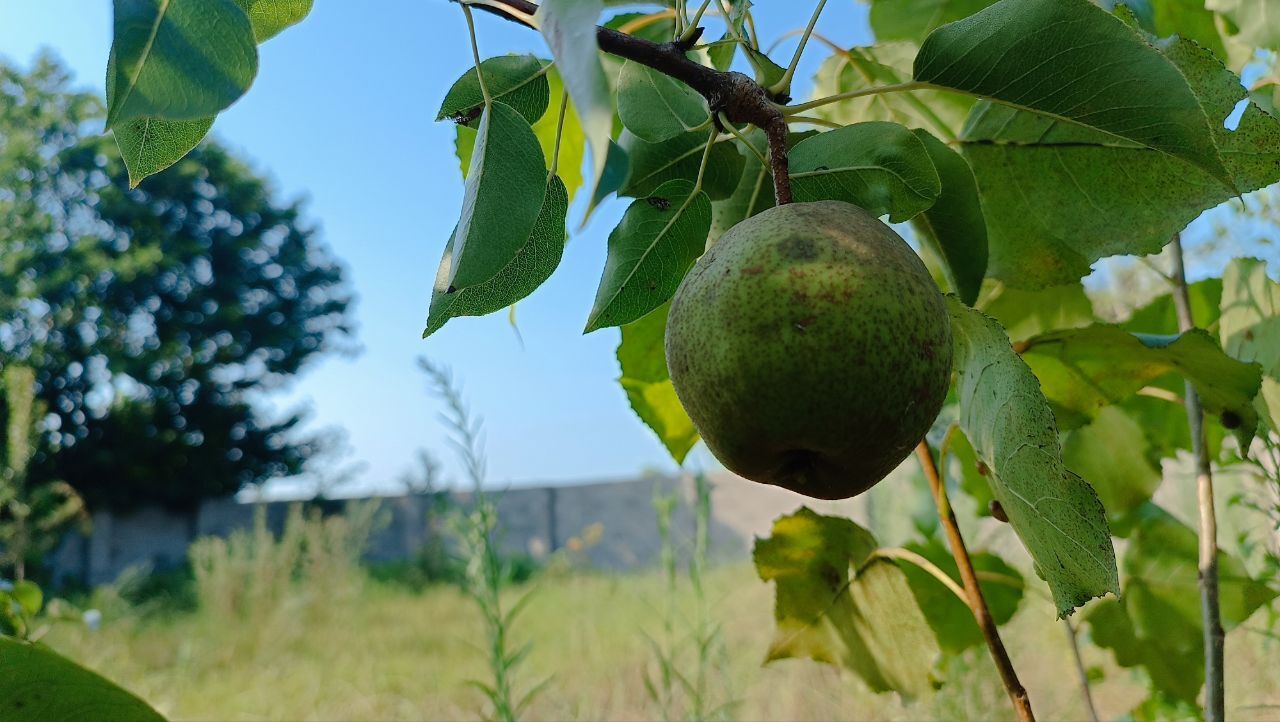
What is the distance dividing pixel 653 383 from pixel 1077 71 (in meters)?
0.37

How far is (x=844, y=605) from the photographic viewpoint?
0.73m

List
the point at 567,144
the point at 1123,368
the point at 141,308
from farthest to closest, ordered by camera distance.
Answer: the point at 141,308 → the point at 567,144 → the point at 1123,368

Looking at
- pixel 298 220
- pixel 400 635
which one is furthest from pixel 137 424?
pixel 400 635

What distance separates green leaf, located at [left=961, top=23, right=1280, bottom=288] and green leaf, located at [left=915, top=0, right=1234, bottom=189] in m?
0.07

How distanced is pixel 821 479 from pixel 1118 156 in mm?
304

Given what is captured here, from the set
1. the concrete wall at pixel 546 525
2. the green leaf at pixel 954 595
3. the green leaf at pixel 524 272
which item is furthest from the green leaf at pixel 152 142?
the concrete wall at pixel 546 525

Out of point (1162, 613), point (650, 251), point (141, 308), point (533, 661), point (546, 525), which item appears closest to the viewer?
point (650, 251)

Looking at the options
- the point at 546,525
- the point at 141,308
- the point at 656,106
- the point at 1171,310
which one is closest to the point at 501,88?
the point at 656,106

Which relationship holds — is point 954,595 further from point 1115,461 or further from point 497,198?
point 497,198

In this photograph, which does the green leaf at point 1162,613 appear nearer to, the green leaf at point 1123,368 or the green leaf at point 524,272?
the green leaf at point 1123,368

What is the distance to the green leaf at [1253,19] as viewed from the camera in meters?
0.70

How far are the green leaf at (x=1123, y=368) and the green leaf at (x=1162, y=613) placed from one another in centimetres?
30

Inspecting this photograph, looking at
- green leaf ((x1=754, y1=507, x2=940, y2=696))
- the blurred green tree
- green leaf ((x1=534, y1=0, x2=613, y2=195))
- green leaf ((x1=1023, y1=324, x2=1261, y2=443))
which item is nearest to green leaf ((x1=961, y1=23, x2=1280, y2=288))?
green leaf ((x1=1023, y1=324, x2=1261, y2=443))

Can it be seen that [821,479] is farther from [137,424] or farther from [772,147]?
[137,424]
